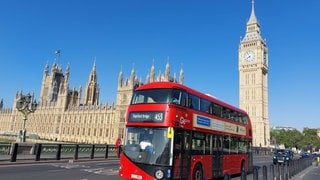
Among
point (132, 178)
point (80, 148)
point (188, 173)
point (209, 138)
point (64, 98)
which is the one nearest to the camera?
point (132, 178)

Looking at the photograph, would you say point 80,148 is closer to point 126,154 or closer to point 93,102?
point 126,154

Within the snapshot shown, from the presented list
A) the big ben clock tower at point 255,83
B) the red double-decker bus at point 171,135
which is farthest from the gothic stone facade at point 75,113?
the red double-decker bus at point 171,135

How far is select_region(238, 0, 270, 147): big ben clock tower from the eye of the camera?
→ 334 feet

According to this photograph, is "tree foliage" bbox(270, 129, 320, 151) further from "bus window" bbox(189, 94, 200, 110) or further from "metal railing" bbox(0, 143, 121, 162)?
"bus window" bbox(189, 94, 200, 110)

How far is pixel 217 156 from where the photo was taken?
1458 cm

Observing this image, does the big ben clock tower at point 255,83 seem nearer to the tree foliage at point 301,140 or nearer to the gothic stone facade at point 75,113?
the tree foliage at point 301,140

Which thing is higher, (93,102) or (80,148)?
(93,102)

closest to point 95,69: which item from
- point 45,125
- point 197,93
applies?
point 45,125

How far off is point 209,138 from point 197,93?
6.79 ft

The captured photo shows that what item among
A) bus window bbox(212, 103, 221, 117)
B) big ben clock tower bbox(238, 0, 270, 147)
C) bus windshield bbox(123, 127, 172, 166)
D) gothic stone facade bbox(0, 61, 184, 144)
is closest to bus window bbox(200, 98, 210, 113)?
bus window bbox(212, 103, 221, 117)

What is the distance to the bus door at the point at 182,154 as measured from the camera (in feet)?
36.7

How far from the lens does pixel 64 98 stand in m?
109

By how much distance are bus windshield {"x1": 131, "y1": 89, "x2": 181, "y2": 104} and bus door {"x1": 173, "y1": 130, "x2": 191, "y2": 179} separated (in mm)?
1275

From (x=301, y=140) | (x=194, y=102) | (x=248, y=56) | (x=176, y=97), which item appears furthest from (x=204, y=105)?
(x=301, y=140)
